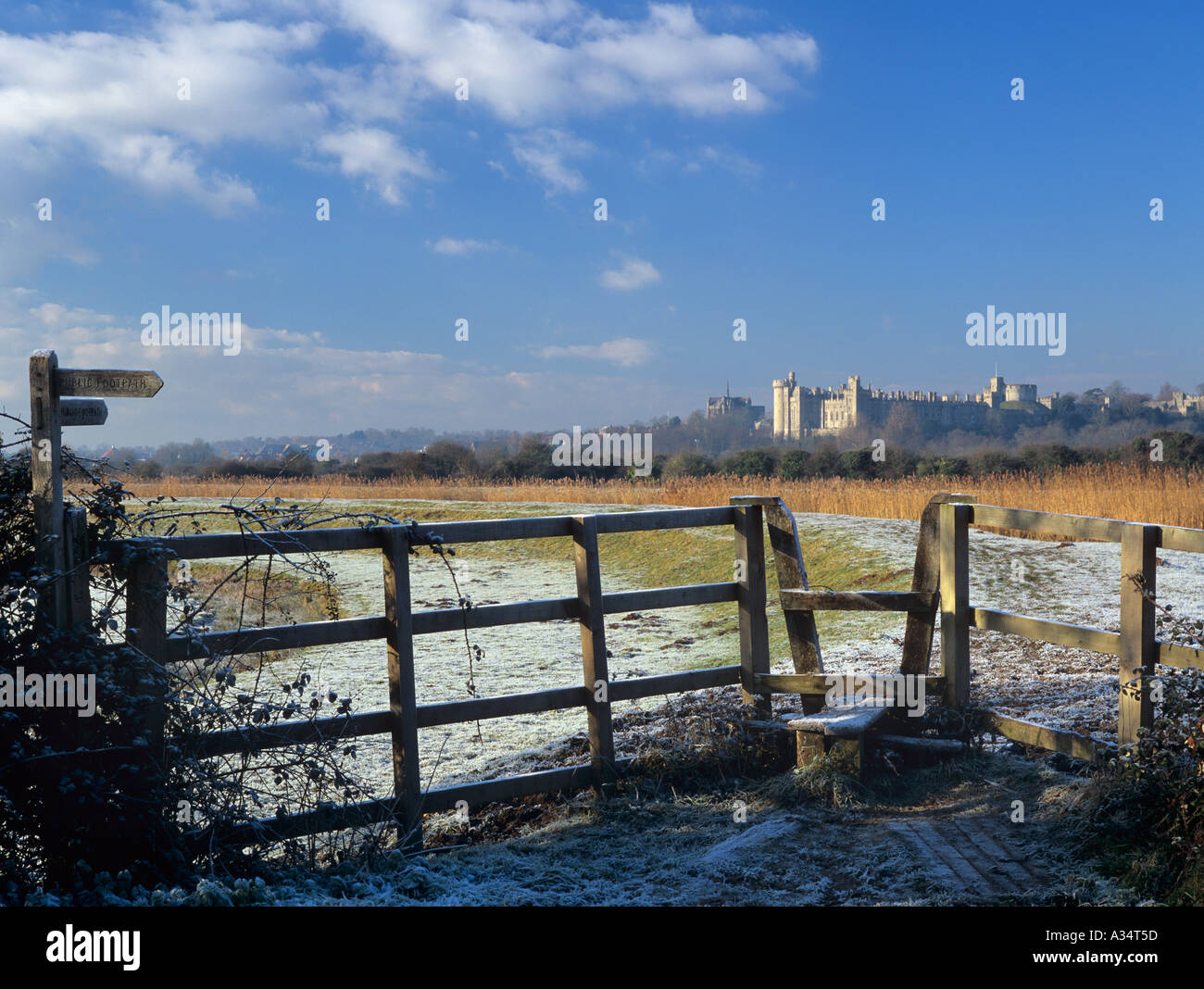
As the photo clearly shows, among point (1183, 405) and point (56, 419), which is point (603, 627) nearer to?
point (56, 419)

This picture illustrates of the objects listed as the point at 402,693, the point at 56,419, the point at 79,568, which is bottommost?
the point at 402,693

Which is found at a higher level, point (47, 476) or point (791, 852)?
point (47, 476)

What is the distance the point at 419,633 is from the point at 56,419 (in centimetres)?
235

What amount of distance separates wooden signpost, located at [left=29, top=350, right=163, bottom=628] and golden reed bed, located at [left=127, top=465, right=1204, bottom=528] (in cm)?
1066

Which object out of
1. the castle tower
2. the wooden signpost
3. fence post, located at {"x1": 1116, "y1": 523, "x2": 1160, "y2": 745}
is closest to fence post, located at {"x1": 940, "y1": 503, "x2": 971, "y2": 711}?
fence post, located at {"x1": 1116, "y1": 523, "x2": 1160, "y2": 745}

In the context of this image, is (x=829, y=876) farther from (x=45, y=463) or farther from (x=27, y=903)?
(x=45, y=463)

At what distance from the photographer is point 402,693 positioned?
5480 millimetres

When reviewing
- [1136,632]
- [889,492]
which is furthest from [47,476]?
[889,492]

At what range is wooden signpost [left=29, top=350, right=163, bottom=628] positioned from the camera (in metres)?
4.80

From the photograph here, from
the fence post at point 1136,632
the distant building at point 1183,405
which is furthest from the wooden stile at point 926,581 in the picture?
the distant building at point 1183,405

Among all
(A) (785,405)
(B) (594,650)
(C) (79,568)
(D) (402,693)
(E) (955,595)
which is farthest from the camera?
(A) (785,405)

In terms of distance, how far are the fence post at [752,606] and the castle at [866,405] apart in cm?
6845

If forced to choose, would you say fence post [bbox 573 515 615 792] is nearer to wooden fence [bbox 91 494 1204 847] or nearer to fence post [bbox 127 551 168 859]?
wooden fence [bbox 91 494 1204 847]
